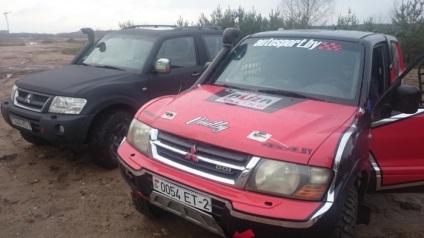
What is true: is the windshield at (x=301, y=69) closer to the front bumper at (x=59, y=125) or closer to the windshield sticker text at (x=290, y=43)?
the windshield sticker text at (x=290, y=43)

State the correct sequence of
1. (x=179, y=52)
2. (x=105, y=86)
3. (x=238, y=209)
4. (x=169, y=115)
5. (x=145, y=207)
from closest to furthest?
(x=238, y=209) < (x=169, y=115) < (x=145, y=207) < (x=105, y=86) < (x=179, y=52)

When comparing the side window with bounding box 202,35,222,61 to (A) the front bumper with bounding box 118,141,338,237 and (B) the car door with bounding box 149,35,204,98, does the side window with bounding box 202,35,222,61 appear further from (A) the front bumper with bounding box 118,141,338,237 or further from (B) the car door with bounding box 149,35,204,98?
(A) the front bumper with bounding box 118,141,338,237

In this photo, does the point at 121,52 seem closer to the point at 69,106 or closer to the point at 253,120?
the point at 69,106

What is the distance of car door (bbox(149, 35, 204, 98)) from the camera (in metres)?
5.02

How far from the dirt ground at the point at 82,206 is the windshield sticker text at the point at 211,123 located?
1.15 meters

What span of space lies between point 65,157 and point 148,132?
260 cm

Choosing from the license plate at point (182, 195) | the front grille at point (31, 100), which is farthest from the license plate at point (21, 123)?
the license plate at point (182, 195)

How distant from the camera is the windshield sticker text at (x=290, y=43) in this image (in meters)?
3.38

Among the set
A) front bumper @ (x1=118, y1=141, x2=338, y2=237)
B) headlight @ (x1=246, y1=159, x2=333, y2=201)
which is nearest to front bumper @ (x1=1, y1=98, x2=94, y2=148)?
front bumper @ (x1=118, y1=141, x2=338, y2=237)

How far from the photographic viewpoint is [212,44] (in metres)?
5.99

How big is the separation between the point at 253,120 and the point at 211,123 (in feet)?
0.97

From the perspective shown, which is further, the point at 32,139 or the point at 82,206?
the point at 32,139

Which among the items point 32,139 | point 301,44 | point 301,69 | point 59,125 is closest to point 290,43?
point 301,44

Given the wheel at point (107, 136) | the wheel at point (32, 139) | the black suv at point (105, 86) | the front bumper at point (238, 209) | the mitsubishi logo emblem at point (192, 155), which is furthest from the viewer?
the wheel at point (32, 139)
